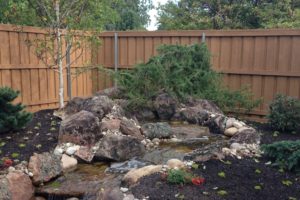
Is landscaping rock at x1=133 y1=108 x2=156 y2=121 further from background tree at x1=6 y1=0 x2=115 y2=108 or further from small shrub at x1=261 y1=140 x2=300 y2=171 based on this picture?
small shrub at x1=261 y1=140 x2=300 y2=171

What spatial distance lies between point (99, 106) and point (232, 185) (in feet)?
8.83

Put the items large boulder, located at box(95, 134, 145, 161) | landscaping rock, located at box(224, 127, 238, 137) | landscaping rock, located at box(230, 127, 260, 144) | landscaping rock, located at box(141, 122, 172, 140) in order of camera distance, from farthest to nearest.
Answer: landscaping rock, located at box(224, 127, 238, 137) < landscaping rock, located at box(141, 122, 172, 140) < landscaping rock, located at box(230, 127, 260, 144) < large boulder, located at box(95, 134, 145, 161)

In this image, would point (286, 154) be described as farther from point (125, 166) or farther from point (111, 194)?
point (111, 194)

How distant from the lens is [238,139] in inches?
207

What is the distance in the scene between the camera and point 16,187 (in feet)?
12.9

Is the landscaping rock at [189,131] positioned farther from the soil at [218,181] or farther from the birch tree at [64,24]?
the birch tree at [64,24]

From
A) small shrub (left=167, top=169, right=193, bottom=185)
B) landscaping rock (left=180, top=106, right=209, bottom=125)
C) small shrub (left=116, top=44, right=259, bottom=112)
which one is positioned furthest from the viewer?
small shrub (left=116, top=44, right=259, bottom=112)

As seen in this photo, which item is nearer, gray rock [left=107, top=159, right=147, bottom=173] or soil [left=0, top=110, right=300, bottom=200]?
soil [left=0, top=110, right=300, bottom=200]

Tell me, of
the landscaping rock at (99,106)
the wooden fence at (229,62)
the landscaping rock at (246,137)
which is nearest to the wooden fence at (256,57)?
the wooden fence at (229,62)

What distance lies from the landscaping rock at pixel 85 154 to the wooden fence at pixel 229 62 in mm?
2749

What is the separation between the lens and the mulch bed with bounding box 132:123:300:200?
3.53 meters

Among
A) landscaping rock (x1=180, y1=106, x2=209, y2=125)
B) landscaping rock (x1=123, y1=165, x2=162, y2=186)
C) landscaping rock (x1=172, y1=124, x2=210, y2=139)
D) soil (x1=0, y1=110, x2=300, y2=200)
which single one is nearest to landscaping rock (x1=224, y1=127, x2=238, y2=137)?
landscaping rock (x1=172, y1=124, x2=210, y2=139)

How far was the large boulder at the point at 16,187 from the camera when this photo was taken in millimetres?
3830

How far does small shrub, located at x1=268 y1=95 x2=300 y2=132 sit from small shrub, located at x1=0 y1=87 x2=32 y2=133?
13.3ft
